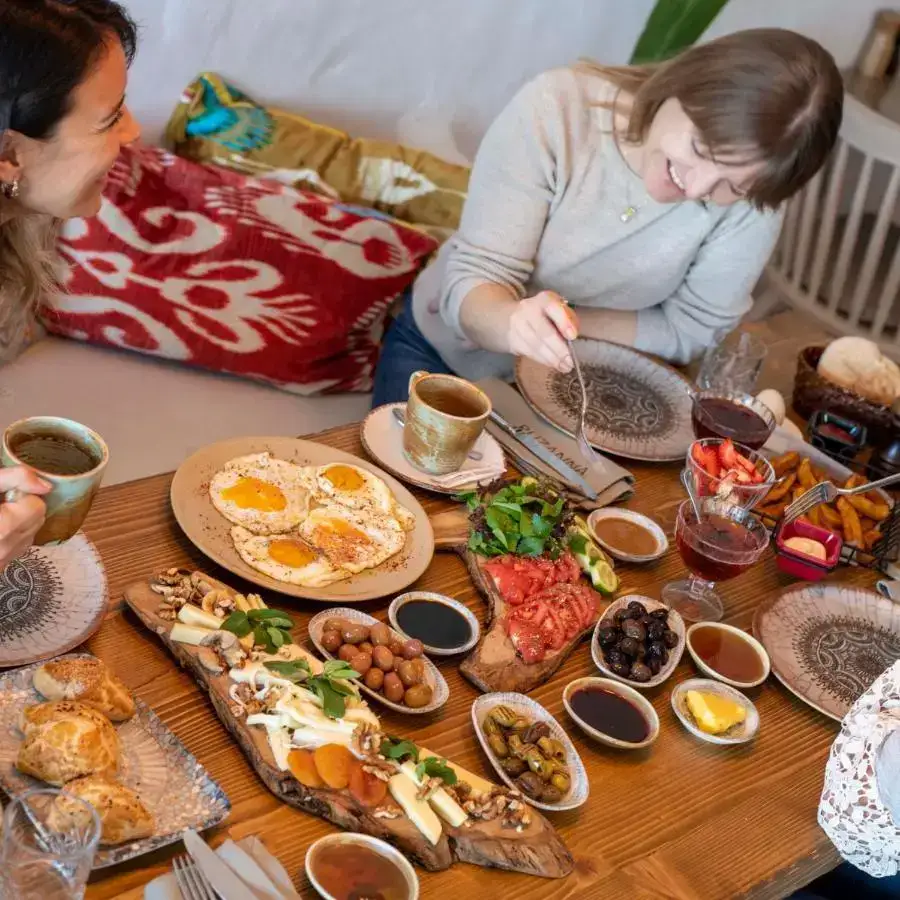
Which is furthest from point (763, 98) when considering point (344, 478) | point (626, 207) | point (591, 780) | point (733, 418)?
point (591, 780)

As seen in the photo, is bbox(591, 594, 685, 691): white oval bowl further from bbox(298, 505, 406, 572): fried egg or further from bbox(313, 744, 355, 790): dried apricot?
bbox(313, 744, 355, 790): dried apricot

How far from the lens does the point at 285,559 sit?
1428 mm

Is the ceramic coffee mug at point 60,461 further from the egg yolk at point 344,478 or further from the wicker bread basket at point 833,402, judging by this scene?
the wicker bread basket at point 833,402

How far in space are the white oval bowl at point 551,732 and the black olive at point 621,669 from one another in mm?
139

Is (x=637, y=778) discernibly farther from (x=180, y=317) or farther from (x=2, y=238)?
(x=180, y=317)

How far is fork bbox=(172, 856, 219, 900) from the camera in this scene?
0.97m

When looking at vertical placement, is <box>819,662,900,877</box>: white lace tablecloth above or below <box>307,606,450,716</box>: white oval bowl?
above

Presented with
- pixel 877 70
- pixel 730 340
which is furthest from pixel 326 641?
pixel 877 70

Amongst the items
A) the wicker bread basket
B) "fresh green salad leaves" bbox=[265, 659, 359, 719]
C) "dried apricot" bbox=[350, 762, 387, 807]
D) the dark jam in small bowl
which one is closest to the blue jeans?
the dark jam in small bowl

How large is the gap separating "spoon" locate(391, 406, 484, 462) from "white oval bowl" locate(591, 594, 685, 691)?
1.14 feet

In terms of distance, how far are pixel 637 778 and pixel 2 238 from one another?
43.9 inches

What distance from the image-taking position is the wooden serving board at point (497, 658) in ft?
4.43

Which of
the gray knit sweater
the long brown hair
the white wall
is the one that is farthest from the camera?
the white wall

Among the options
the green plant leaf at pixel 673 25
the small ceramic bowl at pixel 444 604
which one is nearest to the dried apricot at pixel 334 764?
the small ceramic bowl at pixel 444 604
